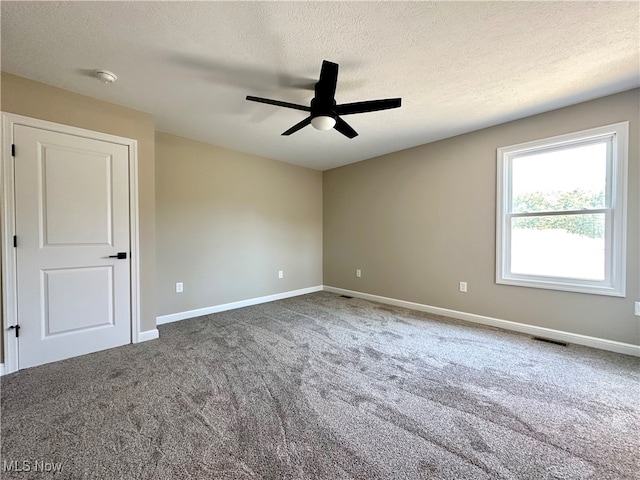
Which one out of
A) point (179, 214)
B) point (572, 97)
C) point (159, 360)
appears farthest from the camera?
point (179, 214)

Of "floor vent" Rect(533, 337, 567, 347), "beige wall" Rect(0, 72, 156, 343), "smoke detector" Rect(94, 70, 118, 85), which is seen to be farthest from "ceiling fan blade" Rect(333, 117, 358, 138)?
"floor vent" Rect(533, 337, 567, 347)

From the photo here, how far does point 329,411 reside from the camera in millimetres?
1699

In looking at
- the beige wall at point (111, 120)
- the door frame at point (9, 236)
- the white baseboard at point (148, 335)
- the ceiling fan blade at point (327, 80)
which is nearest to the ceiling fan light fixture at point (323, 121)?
the ceiling fan blade at point (327, 80)

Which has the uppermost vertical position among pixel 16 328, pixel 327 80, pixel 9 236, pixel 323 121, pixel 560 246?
pixel 327 80

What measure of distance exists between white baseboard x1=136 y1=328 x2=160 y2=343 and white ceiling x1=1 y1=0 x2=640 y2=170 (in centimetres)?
236


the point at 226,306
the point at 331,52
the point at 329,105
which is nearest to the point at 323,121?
the point at 329,105

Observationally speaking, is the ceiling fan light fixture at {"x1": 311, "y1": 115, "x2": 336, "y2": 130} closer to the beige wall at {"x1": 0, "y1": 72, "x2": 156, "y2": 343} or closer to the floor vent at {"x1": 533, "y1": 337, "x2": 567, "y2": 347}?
the beige wall at {"x1": 0, "y1": 72, "x2": 156, "y2": 343}

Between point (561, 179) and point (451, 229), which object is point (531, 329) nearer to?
point (451, 229)

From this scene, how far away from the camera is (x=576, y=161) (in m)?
2.77

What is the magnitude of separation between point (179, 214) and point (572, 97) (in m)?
4.58

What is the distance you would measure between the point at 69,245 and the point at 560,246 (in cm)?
495

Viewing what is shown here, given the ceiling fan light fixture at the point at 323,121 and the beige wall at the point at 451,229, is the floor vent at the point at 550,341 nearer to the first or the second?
the beige wall at the point at 451,229

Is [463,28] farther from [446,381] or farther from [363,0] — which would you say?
[446,381]

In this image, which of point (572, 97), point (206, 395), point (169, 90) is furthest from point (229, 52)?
point (572, 97)
